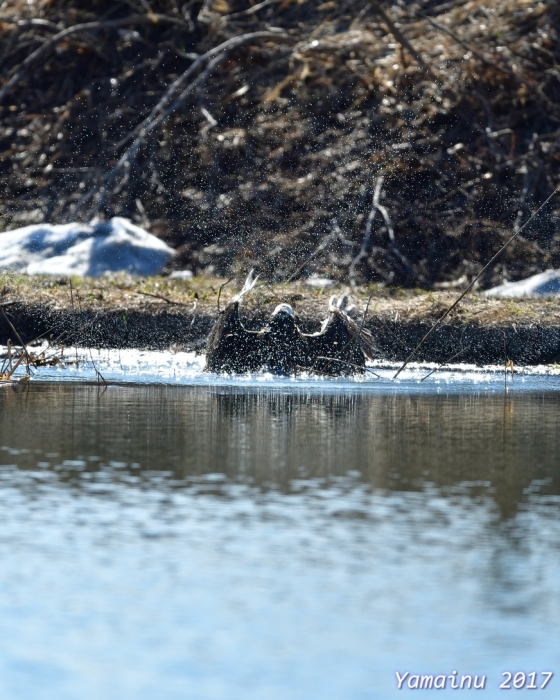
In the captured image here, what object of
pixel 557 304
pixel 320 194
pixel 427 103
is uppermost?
pixel 427 103

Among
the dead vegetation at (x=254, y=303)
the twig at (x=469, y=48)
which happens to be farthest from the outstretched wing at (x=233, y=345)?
the twig at (x=469, y=48)

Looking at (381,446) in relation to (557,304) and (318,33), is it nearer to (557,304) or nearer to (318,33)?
(557,304)

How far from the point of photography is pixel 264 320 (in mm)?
13945

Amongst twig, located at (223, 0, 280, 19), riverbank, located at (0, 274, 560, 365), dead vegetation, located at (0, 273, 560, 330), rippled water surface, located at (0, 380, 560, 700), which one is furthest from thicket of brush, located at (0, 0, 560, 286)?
rippled water surface, located at (0, 380, 560, 700)

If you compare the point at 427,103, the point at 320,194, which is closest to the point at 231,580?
the point at 320,194

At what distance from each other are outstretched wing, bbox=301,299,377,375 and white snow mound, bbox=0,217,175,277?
4.83 m

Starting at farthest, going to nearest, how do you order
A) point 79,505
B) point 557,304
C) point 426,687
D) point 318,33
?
1. point 318,33
2. point 557,304
3. point 79,505
4. point 426,687

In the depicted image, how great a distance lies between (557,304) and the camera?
1469 cm

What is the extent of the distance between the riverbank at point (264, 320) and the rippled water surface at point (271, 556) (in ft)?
15.5

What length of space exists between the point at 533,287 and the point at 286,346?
479 centimetres

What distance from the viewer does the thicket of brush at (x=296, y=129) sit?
56.0 feet

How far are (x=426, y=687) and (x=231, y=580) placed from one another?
44.9 inches

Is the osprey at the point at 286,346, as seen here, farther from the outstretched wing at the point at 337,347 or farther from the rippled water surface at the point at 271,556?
the rippled water surface at the point at 271,556

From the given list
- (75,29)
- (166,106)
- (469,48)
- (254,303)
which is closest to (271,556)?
(254,303)
